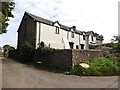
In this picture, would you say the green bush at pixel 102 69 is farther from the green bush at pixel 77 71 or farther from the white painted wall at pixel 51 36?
the white painted wall at pixel 51 36

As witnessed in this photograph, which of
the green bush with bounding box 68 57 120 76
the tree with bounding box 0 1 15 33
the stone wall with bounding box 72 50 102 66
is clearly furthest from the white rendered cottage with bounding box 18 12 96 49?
the green bush with bounding box 68 57 120 76

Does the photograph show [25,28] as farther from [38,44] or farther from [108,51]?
[108,51]

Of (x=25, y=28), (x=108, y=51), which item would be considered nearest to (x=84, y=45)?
(x=25, y=28)

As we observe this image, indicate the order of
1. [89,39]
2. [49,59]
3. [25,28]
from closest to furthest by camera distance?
[49,59], [25,28], [89,39]

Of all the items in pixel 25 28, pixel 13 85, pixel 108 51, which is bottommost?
pixel 13 85

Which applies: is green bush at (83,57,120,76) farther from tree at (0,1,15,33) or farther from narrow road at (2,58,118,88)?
tree at (0,1,15,33)

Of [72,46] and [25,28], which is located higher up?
[25,28]

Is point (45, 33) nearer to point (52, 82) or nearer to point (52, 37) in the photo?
point (52, 37)

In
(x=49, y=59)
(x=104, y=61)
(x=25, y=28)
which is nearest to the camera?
(x=104, y=61)

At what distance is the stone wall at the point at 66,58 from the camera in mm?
27625

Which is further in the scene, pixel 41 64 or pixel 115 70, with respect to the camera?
pixel 41 64

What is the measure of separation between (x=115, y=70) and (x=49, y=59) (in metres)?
9.24

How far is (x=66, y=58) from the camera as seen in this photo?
27984 mm

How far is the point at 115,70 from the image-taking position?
82.3 feet
